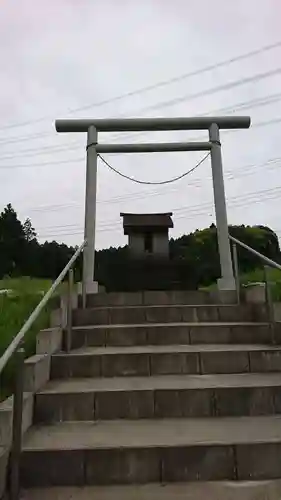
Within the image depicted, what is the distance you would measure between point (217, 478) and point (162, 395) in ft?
2.07

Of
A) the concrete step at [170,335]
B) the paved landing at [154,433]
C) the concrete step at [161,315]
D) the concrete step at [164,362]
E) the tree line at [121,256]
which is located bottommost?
the paved landing at [154,433]

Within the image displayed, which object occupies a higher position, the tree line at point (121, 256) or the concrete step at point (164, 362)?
the tree line at point (121, 256)

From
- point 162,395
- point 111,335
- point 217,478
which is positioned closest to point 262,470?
point 217,478

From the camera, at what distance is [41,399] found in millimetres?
2551

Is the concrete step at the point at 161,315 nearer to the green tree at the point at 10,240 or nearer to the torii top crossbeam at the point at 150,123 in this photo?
the torii top crossbeam at the point at 150,123

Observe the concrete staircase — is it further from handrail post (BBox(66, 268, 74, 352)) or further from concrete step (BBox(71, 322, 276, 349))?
handrail post (BBox(66, 268, 74, 352))

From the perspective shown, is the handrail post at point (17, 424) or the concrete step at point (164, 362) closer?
the handrail post at point (17, 424)

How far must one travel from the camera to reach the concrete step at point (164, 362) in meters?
3.07

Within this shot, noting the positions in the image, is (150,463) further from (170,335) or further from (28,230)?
(28,230)

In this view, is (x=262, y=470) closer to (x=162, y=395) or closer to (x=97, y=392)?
(x=162, y=395)

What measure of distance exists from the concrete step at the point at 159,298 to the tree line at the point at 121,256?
1.91 feet

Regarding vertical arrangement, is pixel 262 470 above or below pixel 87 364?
below

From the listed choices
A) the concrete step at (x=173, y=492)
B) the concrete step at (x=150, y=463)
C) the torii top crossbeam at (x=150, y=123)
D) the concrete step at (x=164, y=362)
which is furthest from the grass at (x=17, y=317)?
the torii top crossbeam at (x=150, y=123)

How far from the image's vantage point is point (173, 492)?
193 centimetres
